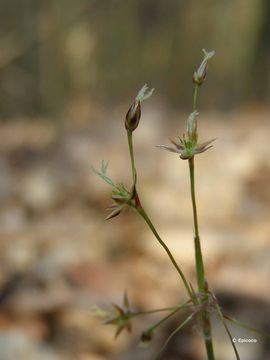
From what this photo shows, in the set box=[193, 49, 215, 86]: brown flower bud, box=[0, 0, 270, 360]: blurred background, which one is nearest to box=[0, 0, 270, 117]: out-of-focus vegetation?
box=[0, 0, 270, 360]: blurred background

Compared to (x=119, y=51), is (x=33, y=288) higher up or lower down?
lower down

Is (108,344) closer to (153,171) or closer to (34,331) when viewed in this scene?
(34,331)

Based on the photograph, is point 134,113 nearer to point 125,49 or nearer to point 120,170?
point 120,170

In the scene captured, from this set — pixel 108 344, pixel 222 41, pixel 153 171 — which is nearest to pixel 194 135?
pixel 108 344

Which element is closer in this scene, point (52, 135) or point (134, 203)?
point (134, 203)

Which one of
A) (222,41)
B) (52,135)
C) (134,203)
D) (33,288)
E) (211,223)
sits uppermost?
(222,41)

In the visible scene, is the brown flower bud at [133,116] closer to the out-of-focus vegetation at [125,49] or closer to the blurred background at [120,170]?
the blurred background at [120,170]

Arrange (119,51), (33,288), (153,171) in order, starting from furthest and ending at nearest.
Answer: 1. (119,51)
2. (153,171)
3. (33,288)
